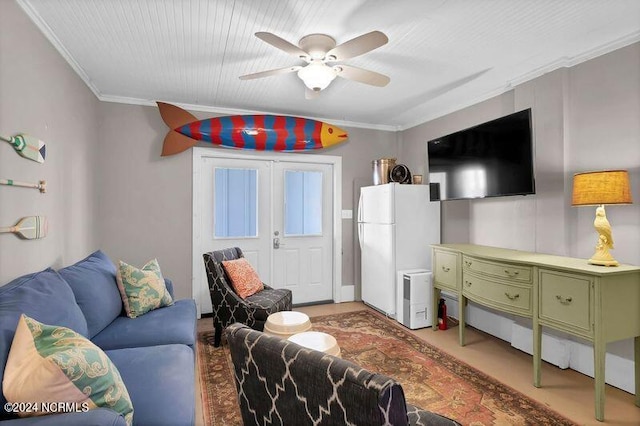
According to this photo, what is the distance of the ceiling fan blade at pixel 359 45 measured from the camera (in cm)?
192

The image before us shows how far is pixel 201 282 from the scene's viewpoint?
3967 mm

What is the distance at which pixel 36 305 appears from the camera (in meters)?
1.47

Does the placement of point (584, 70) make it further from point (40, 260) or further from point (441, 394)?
point (40, 260)

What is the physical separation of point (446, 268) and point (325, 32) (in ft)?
7.97

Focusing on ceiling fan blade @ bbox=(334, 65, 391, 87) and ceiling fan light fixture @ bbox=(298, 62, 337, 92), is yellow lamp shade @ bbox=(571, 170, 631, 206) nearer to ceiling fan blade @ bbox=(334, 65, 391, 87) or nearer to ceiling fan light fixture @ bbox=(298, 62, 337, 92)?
ceiling fan blade @ bbox=(334, 65, 391, 87)

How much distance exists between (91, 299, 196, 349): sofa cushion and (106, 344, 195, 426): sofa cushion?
0.67 feet

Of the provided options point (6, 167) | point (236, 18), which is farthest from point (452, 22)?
point (6, 167)

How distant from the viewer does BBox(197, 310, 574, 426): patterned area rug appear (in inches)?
82.5

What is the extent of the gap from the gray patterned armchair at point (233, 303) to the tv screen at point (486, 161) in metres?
2.01

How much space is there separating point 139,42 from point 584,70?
3442 millimetres

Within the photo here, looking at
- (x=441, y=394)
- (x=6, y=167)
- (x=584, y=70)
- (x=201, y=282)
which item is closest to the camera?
(x=6, y=167)

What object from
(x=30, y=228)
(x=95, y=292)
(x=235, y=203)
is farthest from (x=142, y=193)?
(x=95, y=292)

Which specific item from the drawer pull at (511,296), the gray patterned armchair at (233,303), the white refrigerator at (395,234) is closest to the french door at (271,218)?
the white refrigerator at (395,234)

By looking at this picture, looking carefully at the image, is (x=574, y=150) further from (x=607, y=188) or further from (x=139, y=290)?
(x=139, y=290)
